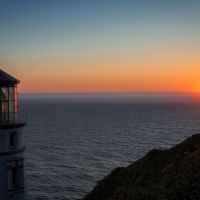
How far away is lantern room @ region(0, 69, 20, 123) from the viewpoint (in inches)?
749

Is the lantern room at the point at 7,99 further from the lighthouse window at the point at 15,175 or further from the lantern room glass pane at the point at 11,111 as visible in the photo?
the lighthouse window at the point at 15,175

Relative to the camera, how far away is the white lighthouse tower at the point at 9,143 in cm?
1915

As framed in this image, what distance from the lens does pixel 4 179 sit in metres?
19.3

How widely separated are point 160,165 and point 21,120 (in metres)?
12.0

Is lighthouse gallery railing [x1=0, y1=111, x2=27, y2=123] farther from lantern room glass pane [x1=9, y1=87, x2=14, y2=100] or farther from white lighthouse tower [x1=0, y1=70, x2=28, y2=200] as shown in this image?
lantern room glass pane [x1=9, y1=87, x2=14, y2=100]

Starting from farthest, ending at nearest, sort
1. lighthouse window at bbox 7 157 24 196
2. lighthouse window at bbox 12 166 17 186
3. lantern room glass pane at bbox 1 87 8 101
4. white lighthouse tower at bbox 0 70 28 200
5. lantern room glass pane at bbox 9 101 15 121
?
lighthouse window at bbox 12 166 17 186
lighthouse window at bbox 7 157 24 196
lantern room glass pane at bbox 9 101 15 121
white lighthouse tower at bbox 0 70 28 200
lantern room glass pane at bbox 1 87 8 101

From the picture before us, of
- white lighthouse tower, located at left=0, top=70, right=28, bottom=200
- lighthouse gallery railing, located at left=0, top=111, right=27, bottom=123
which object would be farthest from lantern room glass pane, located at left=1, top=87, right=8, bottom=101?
lighthouse gallery railing, located at left=0, top=111, right=27, bottom=123

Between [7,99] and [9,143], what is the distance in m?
2.73

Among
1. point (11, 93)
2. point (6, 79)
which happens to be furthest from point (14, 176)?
point (6, 79)

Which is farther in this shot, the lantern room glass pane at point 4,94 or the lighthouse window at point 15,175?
the lighthouse window at point 15,175

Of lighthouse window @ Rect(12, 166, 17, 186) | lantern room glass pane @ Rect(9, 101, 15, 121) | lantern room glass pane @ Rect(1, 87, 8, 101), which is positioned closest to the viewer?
lantern room glass pane @ Rect(1, 87, 8, 101)

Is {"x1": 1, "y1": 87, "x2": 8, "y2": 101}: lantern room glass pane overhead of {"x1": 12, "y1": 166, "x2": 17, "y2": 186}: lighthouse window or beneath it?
overhead

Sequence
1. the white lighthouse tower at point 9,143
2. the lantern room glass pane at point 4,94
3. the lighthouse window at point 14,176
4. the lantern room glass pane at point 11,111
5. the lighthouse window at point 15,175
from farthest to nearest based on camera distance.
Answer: the lighthouse window at point 14,176 < the lighthouse window at point 15,175 < the lantern room glass pane at point 11,111 < the white lighthouse tower at point 9,143 < the lantern room glass pane at point 4,94

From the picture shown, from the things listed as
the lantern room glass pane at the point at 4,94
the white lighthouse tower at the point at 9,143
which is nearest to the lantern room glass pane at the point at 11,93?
the white lighthouse tower at the point at 9,143
